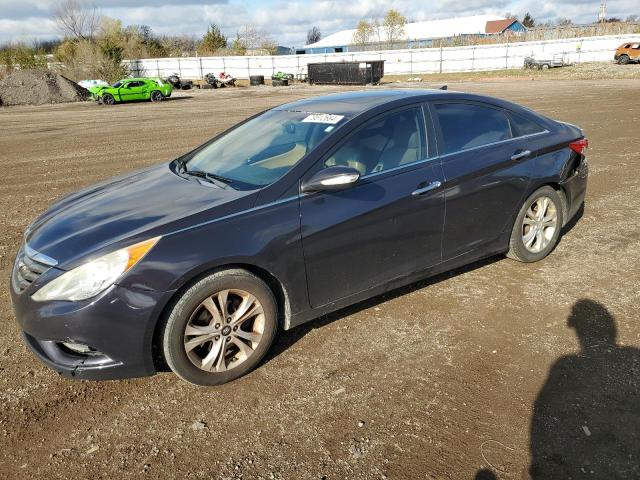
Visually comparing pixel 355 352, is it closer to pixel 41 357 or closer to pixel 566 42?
pixel 41 357

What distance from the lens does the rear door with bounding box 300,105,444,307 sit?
3.26 metres

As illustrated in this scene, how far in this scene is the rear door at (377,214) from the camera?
10.7ft

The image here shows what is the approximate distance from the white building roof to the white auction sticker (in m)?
93.5

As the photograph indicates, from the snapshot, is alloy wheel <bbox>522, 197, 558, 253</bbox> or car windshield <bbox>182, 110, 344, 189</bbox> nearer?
car windshield <bbox>182, 110, 344, 189</bbox>

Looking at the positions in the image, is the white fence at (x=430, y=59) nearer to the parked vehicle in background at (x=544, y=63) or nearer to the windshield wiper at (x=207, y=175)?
the parked vehicle in background at (x=544, y=63)

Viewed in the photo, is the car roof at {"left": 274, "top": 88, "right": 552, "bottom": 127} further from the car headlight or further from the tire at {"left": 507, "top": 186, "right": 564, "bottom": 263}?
the car headlight

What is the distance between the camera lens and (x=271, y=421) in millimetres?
2791

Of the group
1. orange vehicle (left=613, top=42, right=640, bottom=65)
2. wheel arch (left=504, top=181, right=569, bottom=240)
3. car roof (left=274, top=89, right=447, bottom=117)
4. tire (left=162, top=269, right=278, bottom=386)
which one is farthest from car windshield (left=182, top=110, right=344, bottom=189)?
orange vehicle (left=613, top=42, right=640, bottom=65)

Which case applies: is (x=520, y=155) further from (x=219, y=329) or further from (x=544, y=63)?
(x=544, y=63)

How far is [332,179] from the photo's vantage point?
10.3 feet

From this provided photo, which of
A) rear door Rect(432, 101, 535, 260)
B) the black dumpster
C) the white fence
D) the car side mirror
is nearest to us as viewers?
the car side mirror

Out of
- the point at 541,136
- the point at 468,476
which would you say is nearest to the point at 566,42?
the point at 541,136

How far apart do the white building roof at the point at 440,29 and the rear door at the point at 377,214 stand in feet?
307

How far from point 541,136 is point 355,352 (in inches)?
107
